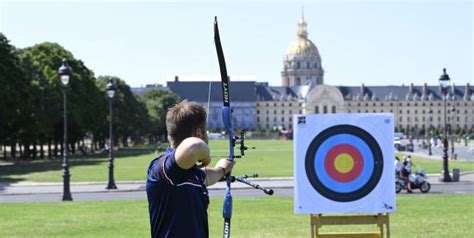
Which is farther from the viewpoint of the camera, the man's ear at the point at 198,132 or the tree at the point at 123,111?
the tree at the point at 123,111

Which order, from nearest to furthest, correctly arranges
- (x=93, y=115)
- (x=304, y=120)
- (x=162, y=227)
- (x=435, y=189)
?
(x=162, y=227), (x=304, y=120), (x=435, y=189), (x=93, y=115)

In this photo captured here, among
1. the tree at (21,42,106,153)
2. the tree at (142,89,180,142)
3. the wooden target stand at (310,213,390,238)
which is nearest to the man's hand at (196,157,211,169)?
the wooden target stand at (310,213,390,238)

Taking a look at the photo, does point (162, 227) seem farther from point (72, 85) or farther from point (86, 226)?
point (72, 85)

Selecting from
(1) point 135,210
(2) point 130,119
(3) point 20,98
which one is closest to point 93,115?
(3) point 20,98

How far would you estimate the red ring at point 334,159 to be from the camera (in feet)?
41.8

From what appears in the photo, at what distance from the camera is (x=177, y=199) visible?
21.8 ft

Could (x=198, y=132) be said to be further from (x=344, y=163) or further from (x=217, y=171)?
(x=344, y=163)

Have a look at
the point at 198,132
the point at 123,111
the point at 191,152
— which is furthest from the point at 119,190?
the point at 123,111

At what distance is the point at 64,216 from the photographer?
2081 cm

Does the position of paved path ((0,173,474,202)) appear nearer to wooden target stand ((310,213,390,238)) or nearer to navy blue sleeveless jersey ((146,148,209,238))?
wooden target stand ((310,213,390,238))

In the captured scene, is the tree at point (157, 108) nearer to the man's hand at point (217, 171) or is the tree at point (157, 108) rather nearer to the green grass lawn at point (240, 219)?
the green grass lawn at point (240, 219)

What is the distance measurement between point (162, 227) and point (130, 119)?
113236mm

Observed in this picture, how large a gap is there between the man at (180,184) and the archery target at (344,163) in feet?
19.7

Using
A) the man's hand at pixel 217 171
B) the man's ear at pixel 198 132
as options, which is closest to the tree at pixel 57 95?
the man's hand at pixel 217 171
